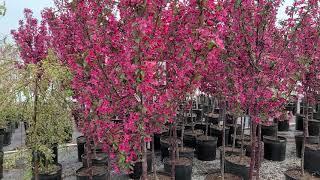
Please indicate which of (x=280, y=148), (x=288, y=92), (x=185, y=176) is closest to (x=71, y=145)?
(x=185, y=176)

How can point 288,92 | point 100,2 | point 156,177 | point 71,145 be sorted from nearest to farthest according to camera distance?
1. point 100,2
2. point 288,92
3. point 156,177
4. point 71,145

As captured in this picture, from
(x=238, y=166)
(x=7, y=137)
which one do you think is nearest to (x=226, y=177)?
(x=238, y=166)

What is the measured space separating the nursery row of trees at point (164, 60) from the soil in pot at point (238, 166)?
137cm

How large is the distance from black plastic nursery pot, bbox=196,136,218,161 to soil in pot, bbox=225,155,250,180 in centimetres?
111

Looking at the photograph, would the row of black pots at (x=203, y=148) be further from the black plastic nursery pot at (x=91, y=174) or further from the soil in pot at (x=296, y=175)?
the soil in pot at (x=296, y=175)

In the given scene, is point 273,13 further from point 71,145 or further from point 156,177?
point 71,145

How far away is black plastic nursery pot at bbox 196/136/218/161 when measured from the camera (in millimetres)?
7258

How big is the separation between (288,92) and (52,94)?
11.0 feet

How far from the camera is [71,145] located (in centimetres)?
867

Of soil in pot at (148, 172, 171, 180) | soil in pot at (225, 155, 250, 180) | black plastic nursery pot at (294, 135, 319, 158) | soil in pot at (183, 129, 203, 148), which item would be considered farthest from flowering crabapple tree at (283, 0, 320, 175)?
soil in pot at (183, 129, 203, 148)

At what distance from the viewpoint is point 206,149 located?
728 cm

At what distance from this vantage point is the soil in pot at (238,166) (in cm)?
579

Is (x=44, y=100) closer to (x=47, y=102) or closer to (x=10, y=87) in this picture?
(x=47, y=102)

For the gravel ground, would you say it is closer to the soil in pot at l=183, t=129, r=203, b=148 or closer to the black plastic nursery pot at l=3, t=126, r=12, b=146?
the soil in pot at l=183, t=129, r=203, b=148
